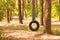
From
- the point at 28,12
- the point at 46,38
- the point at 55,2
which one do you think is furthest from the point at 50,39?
the point at 28,12

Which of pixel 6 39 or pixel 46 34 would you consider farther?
pixel 46 34

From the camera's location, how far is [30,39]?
10328 mm

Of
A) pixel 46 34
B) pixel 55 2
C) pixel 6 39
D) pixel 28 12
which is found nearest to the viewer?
pixel 6 39

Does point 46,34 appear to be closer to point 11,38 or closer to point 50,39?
point 50,39

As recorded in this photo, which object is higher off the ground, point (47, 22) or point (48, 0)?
point (48, 0)

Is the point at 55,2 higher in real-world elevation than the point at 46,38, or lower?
higher

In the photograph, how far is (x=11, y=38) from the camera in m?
10.5

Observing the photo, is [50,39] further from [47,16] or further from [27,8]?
[27,8]

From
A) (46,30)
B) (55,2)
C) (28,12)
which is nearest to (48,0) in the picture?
(46,30)

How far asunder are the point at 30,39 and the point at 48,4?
298 centimetres

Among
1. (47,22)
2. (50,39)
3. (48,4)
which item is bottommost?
(50,39)

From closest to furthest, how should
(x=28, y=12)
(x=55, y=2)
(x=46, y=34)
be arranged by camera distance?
(x=46, y=34) → (x=55, y=2) → (x=28, y=12)

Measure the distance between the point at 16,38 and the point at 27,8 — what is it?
2826cm

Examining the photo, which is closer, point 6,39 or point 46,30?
point 6,39
